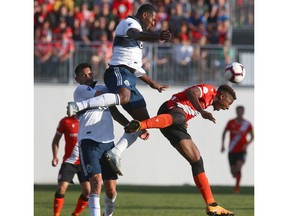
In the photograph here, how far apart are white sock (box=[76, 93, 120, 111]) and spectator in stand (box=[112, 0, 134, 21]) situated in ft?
48.4

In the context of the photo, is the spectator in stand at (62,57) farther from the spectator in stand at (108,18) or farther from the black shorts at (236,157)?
the black shorts at (236,157)

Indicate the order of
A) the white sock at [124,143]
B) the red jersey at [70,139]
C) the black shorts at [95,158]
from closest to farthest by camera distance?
the white sock at [124,143]
the black shorts at [95,158]
the red jersey at [70,139]

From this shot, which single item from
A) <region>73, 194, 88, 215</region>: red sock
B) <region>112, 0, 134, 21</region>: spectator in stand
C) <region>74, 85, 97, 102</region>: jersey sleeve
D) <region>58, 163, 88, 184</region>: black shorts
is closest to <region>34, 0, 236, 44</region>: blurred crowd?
<region>112, 0, 134, 21</region>: spectator in stand

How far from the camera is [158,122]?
12.6 metres

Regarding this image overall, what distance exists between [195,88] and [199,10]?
51.6 ft

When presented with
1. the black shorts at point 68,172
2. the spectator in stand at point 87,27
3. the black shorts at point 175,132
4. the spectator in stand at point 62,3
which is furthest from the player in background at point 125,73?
the spectator in stand at point 62,3

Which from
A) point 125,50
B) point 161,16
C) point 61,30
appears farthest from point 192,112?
point 161,16

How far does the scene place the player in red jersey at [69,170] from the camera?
Answer: 50.6 feet

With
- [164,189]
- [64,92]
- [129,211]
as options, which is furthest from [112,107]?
[64,92]

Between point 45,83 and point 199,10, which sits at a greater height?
point 199,10

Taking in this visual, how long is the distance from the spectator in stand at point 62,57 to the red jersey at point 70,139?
9.42 meters

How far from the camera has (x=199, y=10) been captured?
2841cm

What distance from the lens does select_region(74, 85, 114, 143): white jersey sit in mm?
13219
